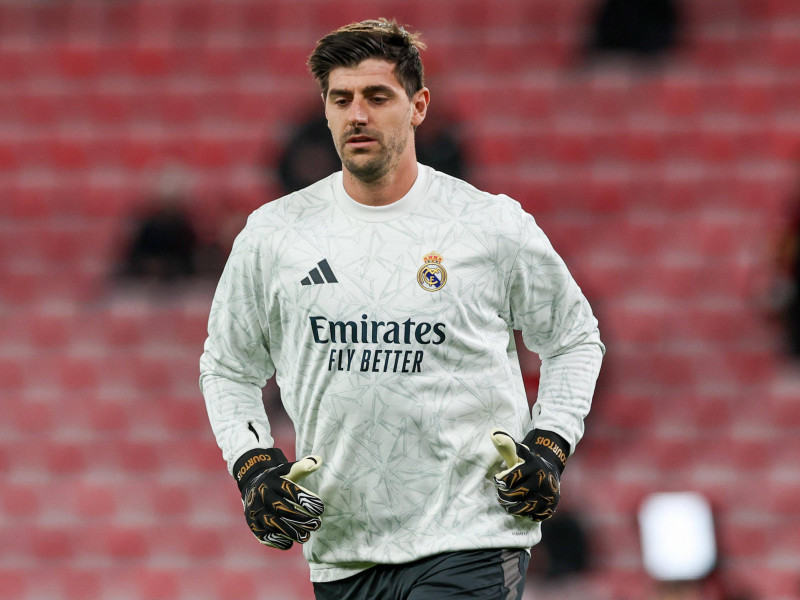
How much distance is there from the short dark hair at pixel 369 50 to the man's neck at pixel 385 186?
5.8 inches

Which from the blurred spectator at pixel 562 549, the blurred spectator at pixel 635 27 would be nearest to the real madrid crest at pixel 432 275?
the blurred spectator at pixel 562 549

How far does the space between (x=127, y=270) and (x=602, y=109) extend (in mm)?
2363

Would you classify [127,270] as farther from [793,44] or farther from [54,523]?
[793,44]

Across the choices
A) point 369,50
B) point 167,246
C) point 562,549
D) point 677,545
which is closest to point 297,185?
point 167,246

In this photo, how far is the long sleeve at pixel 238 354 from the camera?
241 cm

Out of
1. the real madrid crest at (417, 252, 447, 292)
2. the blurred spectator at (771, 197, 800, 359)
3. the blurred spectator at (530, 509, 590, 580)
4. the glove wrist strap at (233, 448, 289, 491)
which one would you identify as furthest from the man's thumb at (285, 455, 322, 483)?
the blurred spectator at (771, 197, 800, 359)

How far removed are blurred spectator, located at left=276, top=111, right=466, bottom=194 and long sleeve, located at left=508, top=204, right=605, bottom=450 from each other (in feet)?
10.3

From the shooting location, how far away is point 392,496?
2.32m

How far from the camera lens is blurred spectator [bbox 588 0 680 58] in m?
5.93

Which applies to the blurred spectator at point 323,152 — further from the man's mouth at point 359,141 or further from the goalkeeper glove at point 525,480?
the goalkeeper glove at point 525,480

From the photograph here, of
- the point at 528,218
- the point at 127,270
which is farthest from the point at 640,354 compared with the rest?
the point at 528,218

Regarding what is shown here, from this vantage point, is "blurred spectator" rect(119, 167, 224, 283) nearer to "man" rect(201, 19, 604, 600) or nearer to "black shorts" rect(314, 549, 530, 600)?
"man" rect(201, 19, 604, 600)

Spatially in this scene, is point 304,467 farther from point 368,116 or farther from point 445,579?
point 368,116

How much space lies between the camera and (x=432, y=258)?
233 cm
